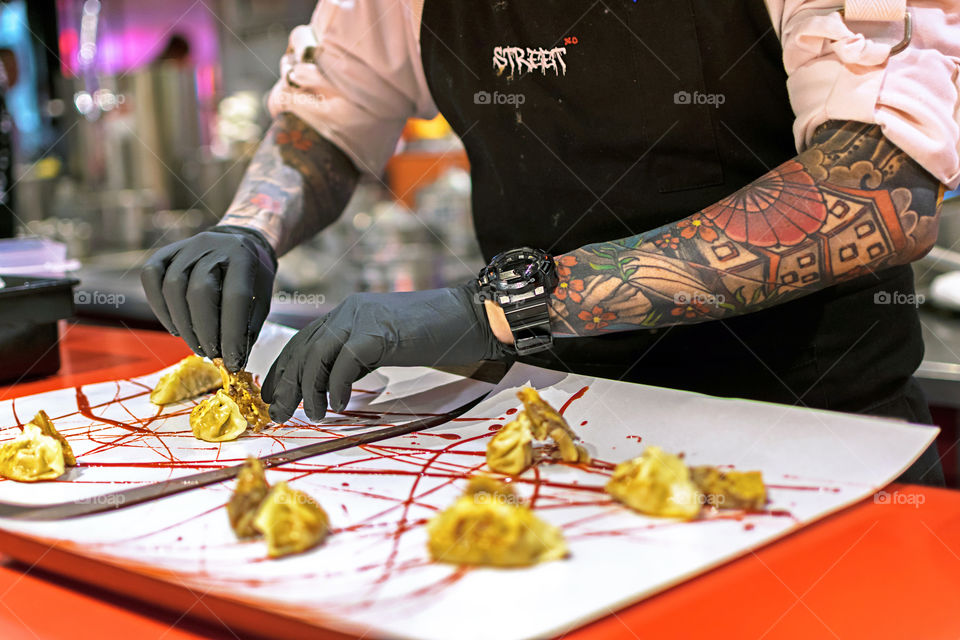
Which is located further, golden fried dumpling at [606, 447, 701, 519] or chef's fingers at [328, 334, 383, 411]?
chef's fingers at [328, 334, 383, 411]

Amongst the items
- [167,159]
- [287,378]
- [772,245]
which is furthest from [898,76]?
[167,159]

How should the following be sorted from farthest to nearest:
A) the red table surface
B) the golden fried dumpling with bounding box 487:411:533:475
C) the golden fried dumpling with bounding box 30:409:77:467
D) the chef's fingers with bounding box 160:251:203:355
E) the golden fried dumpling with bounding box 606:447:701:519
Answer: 1. the chef's fingers with bounding box 160:251:203:355
2. the golden fried dumpling with bounding box 30:409:77:467
3. the golden fried dumpling with bounding box 487:411:533:475
4. the golden fried dumpling with bounding box 606:447:701:519
5. the red table surface

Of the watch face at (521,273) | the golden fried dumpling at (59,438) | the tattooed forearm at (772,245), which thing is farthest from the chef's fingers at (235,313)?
the tattooed forearm at (772,245)

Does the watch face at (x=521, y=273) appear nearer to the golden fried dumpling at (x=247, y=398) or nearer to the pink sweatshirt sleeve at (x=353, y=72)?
the golden fried dumpling at (x=247, y=398)

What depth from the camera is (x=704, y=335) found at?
1532mm

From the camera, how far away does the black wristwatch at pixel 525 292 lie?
1297mm

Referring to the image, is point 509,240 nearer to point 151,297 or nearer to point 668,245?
point 668,245

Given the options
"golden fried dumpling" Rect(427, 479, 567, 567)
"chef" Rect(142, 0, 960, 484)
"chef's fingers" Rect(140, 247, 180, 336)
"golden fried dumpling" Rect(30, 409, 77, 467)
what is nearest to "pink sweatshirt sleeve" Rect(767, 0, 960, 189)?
"chef" Rect(142, 0, 960, 484)

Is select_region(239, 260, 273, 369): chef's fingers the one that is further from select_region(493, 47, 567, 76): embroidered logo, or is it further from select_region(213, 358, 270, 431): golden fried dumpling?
select_region(493, 47, 567, 76): embroidered logo

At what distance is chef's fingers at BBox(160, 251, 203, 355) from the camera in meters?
1.40

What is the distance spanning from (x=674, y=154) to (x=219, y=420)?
0.92 m

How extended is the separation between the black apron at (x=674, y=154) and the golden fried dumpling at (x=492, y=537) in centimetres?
79

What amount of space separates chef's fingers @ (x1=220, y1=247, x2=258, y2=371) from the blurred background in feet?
3.67

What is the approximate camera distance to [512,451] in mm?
1065
